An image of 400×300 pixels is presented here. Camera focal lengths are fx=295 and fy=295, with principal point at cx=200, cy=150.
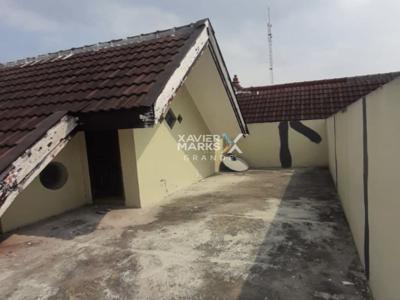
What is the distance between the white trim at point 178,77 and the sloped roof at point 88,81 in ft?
0.32

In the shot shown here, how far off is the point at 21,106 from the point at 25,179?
239 centimetres

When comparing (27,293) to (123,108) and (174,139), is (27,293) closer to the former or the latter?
(123,108)

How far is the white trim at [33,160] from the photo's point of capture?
370 cm

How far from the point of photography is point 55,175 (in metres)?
6.72

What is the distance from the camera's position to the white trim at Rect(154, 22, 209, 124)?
4.88 m

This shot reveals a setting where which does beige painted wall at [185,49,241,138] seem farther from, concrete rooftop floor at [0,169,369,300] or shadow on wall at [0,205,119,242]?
shadow on wall at [0,205,119,242]

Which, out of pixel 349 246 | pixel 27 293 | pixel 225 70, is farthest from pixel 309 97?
pixel 27 293

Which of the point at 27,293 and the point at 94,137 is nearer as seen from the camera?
the point at 27,293

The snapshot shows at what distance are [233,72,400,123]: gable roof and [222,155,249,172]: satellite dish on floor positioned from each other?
217 centimetres

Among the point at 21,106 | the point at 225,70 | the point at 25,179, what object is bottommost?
the point at 25,179

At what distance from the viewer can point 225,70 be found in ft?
27.5

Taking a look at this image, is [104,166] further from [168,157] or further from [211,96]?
[211,96]

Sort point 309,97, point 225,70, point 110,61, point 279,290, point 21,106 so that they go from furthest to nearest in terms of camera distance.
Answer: point 309,97 → point 225,70 → point 110,61 → point 21,106 → point 279,290

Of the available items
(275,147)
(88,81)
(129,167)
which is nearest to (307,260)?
(129,167)
